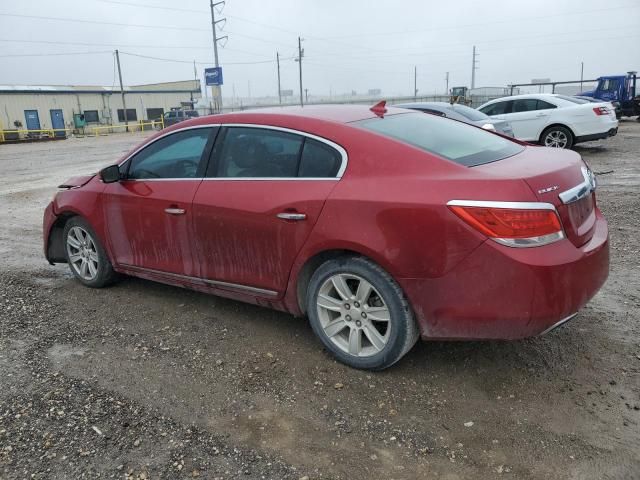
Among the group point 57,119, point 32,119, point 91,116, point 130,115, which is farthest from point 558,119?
point 130,115

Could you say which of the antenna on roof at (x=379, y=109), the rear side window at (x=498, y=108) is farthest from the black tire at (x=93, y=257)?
the rear side window at (x=498, y=108)

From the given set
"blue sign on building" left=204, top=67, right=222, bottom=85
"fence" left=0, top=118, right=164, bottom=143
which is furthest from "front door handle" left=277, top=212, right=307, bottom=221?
"blue sign on building" left=204, top=67, right=222, bottom=85

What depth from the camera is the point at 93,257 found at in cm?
498

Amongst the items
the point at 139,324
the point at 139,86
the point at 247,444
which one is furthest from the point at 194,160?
the point at 139,86

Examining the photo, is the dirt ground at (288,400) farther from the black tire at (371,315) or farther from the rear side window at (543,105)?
the rear side window at (543,105)

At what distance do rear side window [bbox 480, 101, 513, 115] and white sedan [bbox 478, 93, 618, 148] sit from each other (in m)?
0.03

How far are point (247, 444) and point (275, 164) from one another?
68.5 inches

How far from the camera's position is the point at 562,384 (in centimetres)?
315

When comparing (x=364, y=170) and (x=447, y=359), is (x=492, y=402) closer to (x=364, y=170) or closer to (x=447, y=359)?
(x=447, y=359)

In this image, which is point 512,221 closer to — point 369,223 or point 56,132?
point 369,223

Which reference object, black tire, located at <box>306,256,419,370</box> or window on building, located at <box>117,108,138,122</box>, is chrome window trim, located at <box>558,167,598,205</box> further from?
window on building, located at <box>117,108,138,122</box>

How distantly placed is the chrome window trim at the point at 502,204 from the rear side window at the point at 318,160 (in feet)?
2.62

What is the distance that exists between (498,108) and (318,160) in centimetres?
1203

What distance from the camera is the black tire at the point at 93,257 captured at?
486 cm
